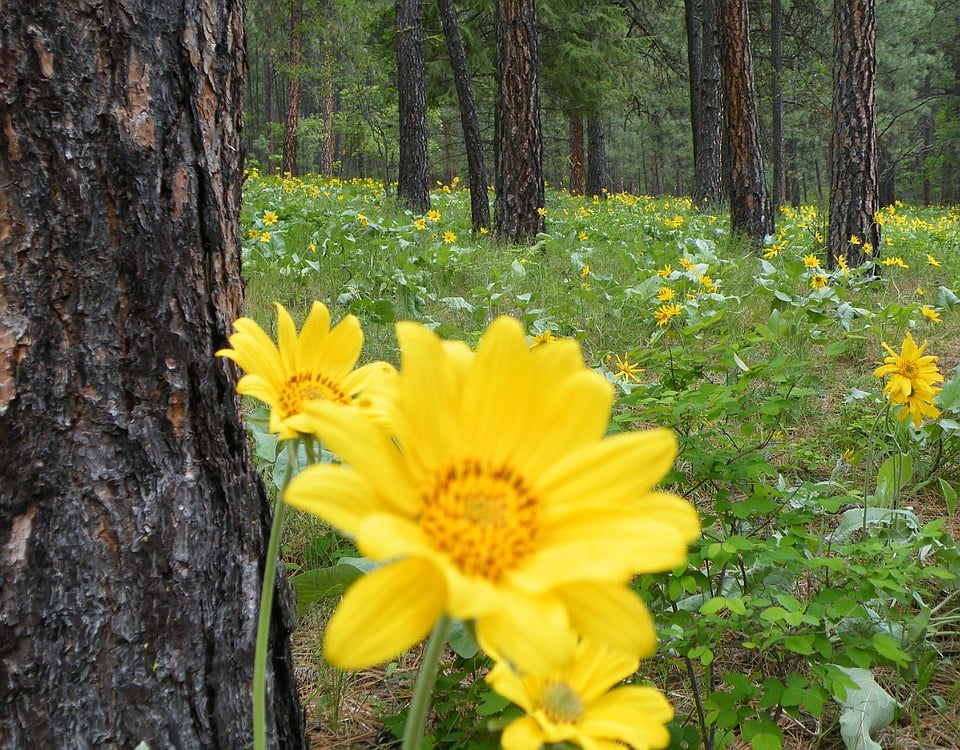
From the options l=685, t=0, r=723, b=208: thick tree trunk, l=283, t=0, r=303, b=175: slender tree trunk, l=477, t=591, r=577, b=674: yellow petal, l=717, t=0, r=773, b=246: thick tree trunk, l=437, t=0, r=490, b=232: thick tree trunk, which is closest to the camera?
l=477, t=591, r=577, b=674: yellow petal

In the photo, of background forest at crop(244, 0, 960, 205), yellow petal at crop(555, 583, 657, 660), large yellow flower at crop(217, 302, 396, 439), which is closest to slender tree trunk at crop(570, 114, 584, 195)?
background forest at crop(244, 0, 960, 205)

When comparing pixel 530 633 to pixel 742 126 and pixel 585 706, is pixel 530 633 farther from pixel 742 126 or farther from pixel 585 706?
pixel 742 126

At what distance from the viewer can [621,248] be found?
723cm

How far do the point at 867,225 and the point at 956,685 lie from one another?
538 centimetres

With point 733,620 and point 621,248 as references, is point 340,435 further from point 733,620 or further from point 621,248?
point 621,248

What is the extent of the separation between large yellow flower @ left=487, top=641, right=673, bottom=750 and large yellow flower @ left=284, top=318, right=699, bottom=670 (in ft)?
0.54

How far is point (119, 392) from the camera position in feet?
3.83

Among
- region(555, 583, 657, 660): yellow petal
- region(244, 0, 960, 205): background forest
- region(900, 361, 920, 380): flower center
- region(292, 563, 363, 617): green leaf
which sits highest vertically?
region(244, 0, 960, 205): background forest

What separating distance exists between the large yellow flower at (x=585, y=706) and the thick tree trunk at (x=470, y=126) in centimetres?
802

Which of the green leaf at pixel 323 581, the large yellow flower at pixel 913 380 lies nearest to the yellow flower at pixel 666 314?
the large yellow flower at pixel 913 380

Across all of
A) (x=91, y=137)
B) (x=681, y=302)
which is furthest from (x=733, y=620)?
(x=681, y=302)

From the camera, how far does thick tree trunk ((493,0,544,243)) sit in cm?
727

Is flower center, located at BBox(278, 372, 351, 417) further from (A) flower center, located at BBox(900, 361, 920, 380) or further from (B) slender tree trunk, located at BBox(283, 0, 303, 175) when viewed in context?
(B) slender tree trunk, located at BBox(283, 0, 303, 175)

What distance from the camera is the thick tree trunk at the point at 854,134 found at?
5.89 metres
